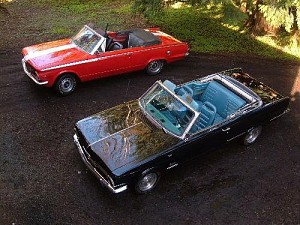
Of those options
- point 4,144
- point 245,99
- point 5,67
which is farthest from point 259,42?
point 4,144

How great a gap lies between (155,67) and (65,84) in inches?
112

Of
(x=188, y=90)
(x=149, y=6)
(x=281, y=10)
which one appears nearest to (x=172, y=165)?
(x=188, y=90)

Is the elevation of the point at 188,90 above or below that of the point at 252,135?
above

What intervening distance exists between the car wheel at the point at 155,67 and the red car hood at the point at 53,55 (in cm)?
205

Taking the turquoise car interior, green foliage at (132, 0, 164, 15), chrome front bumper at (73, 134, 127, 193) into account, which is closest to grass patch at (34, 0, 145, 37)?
green foliage at (132, 0, 164, 15)

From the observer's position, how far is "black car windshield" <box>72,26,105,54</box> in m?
9.71

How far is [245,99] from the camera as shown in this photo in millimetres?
8047

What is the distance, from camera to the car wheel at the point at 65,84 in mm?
9359

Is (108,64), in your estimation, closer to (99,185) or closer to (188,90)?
(188,90)

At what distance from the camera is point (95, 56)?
31.4 feet

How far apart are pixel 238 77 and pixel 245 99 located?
121 cm

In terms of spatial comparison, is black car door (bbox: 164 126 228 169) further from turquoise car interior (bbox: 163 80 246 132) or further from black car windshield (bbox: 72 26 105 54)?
black car windshield (bbox: 72 26 105 54)

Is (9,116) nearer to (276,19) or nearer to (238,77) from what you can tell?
(238,77)

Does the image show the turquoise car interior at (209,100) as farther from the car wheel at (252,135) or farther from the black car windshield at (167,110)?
the car wheel at (252,135)
